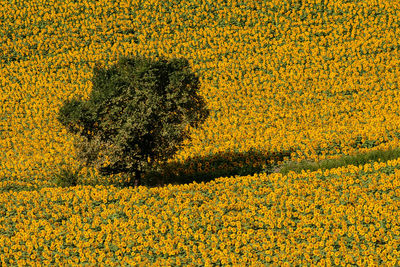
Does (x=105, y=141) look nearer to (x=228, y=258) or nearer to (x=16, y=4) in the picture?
(x=228, y=258)

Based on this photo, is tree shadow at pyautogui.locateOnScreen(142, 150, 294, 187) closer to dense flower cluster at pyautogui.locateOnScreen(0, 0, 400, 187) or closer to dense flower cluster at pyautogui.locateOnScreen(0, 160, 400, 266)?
dense flower cluster at pyautogui.locateOnScreen(0, 0, 400, 187)

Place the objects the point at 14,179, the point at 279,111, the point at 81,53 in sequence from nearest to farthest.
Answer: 1. the point at 14,179
2. the point at 279,111
3. the point at 81,53

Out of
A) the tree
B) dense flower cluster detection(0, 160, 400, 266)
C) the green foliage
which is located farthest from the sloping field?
the tree

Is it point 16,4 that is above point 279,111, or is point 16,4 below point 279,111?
above

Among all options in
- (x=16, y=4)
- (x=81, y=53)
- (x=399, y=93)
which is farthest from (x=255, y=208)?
(x=16, y=4)

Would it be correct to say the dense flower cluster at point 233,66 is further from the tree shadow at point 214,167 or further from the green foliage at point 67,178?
the green foliage at point 67,178

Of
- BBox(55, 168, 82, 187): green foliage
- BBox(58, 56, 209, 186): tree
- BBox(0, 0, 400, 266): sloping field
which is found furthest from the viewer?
BBox(55, 168, 82, 187): green foliage
